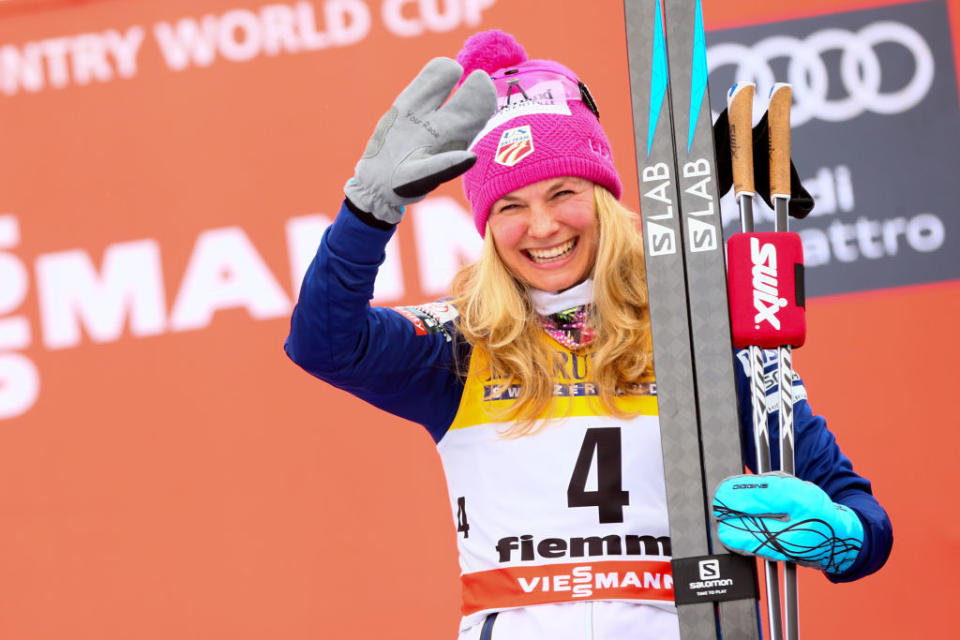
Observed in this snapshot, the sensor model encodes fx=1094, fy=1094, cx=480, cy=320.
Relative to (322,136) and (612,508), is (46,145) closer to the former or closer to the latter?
(322,136)

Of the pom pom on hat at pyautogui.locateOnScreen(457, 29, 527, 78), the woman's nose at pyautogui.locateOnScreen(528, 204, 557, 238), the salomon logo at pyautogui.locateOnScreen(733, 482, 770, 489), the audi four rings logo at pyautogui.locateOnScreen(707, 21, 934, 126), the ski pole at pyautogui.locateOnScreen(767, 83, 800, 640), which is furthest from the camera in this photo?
the audi four rings logo at pyautogui.locateOnScreen(707, 21, 934, 126)

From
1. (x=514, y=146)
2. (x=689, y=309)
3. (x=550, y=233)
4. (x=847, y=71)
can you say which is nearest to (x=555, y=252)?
(x=550, y=233)

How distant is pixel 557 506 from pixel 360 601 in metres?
1.14

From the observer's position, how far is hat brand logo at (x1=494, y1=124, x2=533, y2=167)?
141 centimetres

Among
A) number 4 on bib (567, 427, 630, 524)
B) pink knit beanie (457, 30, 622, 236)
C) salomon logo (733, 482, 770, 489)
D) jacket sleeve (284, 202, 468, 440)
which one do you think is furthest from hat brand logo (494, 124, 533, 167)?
salomon logo (733, 482, 770, 489)

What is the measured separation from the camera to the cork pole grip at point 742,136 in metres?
1.32

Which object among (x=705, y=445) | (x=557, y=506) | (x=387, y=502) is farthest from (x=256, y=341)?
(x=705, y=445)

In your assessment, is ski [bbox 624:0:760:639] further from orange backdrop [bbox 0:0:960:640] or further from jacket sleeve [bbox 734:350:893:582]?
orange backdrop [bbox 0:0:960:640]

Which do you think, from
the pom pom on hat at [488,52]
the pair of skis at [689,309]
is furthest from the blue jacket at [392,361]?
the pom pom on hat at [488,52]

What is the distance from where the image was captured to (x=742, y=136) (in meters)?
1.33

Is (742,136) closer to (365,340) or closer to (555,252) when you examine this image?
(555,252)

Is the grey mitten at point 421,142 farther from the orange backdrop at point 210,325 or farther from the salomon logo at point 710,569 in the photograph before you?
the orange backdrop at point 210,325

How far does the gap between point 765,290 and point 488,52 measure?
54cm

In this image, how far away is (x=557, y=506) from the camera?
51.2 inches
